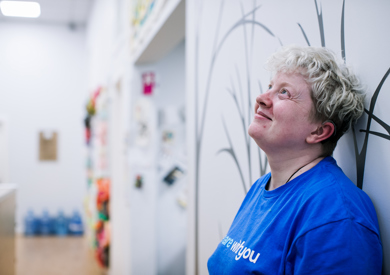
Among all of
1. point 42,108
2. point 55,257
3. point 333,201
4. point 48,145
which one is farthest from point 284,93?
point 42,108

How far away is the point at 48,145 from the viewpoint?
791cm

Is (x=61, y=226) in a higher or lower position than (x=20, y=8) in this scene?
lower

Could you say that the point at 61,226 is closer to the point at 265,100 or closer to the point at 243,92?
the point at 243,92

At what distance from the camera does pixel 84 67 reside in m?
8.22

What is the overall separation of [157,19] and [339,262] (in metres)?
2.32

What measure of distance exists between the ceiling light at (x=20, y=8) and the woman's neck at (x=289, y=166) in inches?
255

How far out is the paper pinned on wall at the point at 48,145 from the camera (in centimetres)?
787

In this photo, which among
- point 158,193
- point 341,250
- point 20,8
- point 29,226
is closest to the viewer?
point 341,250

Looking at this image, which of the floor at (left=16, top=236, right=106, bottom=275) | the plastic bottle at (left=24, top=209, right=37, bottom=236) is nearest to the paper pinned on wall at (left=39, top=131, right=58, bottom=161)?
the plastic bottle at (left=24, top=209, right=37, bottom=236)

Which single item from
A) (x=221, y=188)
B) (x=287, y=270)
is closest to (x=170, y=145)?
(x=221, y=188)

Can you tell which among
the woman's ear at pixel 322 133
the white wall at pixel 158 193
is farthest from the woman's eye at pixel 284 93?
the white wall at pixel 158 193

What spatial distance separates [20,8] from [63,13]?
0.96 metres

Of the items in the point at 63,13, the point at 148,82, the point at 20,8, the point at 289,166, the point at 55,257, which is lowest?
the point at 55,257

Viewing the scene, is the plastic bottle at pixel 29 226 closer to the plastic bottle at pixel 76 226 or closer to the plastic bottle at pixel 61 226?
the plastic bottle at pixel 61 226
